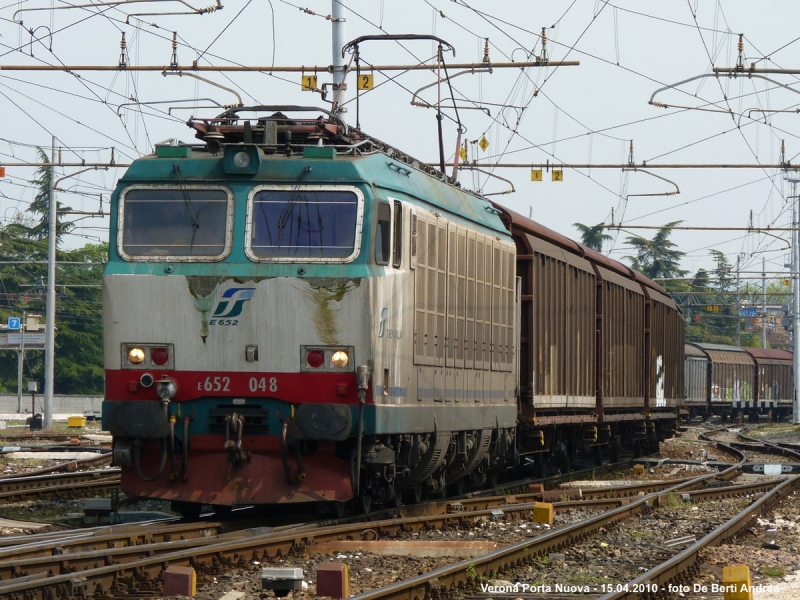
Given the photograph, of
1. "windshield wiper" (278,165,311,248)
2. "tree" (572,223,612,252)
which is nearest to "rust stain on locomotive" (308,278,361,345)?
"windshield wiper" (278,165,311,248)

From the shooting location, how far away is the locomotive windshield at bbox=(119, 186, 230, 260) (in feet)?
38.3

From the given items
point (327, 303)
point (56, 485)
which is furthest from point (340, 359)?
point (56, 485)

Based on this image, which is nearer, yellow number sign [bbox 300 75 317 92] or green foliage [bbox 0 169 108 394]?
yellow number sign [bbox 300 75 317 92]

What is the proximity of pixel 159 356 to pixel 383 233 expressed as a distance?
2.38 metres

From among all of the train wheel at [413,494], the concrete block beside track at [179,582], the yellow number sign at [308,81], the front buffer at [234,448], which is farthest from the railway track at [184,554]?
the yellow number sign at [308,81]

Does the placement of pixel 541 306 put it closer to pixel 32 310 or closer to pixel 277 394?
pixel 277 394

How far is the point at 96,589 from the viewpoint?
8156 millimetres

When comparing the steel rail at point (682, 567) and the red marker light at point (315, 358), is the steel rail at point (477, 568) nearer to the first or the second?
the steel rail at point (682, 567)

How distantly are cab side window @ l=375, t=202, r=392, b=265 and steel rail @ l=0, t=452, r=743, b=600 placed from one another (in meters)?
2.46

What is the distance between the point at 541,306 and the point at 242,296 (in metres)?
7.28

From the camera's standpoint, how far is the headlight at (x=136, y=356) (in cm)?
1161

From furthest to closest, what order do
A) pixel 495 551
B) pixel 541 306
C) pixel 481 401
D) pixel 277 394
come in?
pixel 541 306, pixel 481 401, pixel 277 394, pixel 495 551

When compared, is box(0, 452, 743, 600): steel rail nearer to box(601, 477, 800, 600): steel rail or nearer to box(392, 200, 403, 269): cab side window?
box(601, 477, 800, 600): steel rail

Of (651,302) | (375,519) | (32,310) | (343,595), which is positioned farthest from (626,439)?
(32,310)
